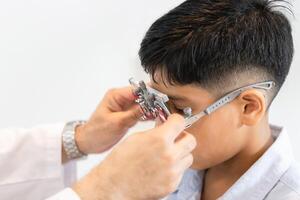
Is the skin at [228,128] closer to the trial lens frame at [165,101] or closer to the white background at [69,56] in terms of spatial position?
the trial lens frame at [165,101]

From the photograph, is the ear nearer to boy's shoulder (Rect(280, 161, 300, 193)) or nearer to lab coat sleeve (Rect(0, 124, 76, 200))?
boy's shoulder (Rect(280, 161, 300, 193))

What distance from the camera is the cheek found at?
81cm

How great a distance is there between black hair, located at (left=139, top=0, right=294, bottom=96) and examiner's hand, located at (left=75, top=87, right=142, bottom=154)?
19cm

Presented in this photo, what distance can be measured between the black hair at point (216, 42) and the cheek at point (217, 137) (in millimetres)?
69

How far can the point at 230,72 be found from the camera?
78 cm

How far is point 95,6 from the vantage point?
4.27 ft

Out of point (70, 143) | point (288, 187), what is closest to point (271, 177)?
point (288, 187)

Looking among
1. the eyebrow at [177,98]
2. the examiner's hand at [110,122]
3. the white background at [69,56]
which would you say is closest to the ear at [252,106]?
the eyebrow at [177,98]

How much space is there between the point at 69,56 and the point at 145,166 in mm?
732

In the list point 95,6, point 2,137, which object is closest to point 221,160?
point 2,137

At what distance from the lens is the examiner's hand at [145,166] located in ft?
2.19

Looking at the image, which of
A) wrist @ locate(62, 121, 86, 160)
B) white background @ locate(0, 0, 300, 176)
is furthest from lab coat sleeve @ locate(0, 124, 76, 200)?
white background @ locate(0, 0, 300, 176)

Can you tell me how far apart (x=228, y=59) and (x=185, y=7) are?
132 millimetres

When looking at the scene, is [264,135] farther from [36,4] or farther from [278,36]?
[36,4]
